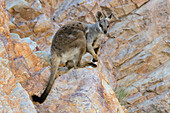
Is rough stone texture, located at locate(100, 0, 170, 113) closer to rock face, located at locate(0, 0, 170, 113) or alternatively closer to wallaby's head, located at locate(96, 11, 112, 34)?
rock face, located at locate(0, 0, 170, 113)

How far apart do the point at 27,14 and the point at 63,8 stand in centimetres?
168

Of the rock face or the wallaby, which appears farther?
the rock face

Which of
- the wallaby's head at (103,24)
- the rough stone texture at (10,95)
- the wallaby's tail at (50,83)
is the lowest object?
the wallaby's head at (103,24)

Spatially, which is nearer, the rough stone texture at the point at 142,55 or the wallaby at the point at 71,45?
the wallaby at the point at 71,45

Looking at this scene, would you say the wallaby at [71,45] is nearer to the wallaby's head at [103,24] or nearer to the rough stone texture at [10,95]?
the wallaby's head at [103,24]

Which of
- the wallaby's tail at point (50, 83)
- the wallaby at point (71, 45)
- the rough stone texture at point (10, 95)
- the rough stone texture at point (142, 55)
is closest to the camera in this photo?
the rough stone texture at point (10, 95)

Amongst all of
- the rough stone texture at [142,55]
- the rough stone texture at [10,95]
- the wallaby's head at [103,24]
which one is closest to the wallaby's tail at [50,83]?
the rough stone texture at [10,95]

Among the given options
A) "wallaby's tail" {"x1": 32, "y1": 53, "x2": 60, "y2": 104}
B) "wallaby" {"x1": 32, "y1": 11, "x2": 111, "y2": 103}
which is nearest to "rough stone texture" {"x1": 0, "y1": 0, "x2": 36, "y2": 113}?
"wallaby's tail" {"x1": 32, "y1": 53, "x2": 60, "y2": 104}

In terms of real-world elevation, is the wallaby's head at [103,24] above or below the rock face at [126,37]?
above

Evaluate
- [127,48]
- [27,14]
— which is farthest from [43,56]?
[127,48]

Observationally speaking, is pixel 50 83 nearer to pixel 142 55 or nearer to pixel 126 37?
pixel 142 55

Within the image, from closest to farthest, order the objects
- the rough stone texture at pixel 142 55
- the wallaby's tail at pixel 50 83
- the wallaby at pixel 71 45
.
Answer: the wallaby's tail at pixel 50 83, the wallaby at pixel 71 45, the rough stone texture at pixel 142 55

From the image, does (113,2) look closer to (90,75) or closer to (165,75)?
(165,75)

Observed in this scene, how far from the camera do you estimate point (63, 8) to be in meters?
8.24
